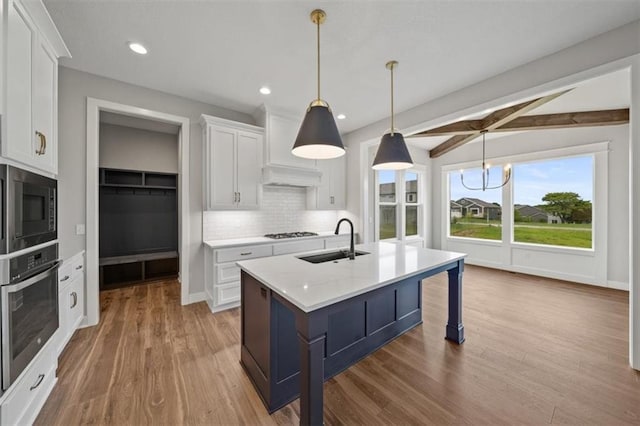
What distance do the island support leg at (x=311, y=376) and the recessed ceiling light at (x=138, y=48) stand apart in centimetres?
287

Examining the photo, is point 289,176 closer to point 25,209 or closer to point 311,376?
point 25,209

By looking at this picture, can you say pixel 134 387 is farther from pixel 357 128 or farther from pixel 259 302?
pixel 357 128

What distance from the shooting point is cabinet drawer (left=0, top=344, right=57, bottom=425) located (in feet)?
4.09

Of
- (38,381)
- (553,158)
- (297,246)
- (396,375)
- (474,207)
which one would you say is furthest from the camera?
(474,207)

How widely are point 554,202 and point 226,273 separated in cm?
610

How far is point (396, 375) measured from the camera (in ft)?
6.35

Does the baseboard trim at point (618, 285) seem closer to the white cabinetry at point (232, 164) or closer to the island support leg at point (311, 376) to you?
the island support leg at point (311, 376)

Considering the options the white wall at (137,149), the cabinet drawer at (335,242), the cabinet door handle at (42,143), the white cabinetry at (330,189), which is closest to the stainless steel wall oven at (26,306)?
the cabinet door handle at (42,143)

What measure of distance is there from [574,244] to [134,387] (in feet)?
22.0

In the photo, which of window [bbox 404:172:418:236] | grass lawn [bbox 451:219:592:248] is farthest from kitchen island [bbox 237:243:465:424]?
grass lawn [bbox 451:219:592:248]

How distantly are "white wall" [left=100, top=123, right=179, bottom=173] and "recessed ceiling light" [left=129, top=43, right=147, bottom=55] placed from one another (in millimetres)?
2339

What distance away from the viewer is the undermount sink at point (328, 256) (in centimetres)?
224

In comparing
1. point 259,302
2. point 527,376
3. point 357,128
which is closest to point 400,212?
point 357,128

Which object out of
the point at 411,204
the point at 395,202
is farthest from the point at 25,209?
the point at 411,204
